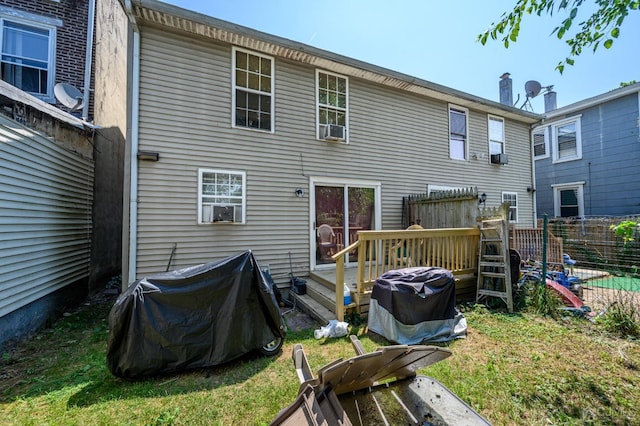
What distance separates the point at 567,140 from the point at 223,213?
46.0 feet

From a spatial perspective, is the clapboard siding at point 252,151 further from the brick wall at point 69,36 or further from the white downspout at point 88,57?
the brick wall at point 69,36

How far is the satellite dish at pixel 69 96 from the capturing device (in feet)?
18.3

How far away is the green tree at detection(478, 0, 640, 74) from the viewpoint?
2.72 metres

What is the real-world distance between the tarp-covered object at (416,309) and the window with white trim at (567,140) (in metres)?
11.6

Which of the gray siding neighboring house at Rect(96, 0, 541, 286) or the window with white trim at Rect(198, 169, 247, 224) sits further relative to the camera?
the window with white trim at Rect(198, 169, 247, 224)

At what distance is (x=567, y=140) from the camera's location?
11531 mm

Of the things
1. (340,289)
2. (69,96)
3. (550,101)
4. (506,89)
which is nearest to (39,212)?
(69,96)

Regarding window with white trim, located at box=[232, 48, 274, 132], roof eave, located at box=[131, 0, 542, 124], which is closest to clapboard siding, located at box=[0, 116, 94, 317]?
roof eave, located at box=[131, 0, 542, 124]

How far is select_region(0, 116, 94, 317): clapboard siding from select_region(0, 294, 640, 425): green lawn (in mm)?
1011

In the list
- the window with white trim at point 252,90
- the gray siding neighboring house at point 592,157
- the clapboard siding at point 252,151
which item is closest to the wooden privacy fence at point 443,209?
the clapboard siding at point 252,151

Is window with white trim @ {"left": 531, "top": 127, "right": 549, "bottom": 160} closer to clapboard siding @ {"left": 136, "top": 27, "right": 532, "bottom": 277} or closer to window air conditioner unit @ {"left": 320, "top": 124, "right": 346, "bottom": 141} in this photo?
clapboard siding @ {"left": 136, "top": 27, "right": 532, "bottom": 277}

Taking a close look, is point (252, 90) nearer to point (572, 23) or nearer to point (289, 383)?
point (572, 23)

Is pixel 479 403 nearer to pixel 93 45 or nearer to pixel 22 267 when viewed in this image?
pixel 22 267

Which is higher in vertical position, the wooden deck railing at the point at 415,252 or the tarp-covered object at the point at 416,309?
the wooden deck railing at the point at 415,252
